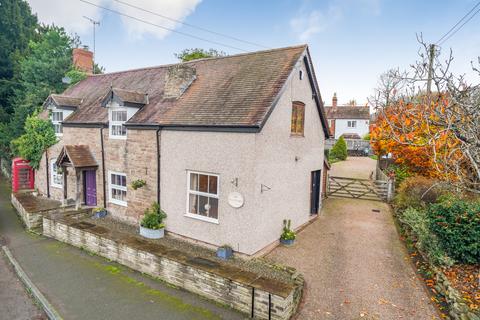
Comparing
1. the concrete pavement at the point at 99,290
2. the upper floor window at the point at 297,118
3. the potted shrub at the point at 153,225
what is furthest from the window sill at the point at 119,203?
the upper floor window at the point at 297,118

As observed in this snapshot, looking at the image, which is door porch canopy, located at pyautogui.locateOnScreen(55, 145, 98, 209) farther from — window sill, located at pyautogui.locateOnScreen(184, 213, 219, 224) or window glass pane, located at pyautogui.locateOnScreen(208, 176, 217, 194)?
window glass pane, located at pyautogui.locateOnScreen(208, 176, 217, 194)

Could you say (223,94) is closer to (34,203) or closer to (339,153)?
(34,203)

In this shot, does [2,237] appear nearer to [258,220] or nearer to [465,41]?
[258,220]

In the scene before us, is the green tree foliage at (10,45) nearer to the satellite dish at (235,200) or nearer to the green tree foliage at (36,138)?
the green tree foliage at (36,138)

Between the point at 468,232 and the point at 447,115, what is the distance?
14.5ft

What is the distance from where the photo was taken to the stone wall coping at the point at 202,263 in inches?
289

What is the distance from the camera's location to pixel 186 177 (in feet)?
36.6

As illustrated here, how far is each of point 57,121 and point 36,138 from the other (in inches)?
73.4

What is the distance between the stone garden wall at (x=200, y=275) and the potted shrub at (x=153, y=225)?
82cm

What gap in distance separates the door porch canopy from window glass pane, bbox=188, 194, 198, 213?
7.05m

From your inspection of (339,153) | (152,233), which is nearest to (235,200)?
(152,233)

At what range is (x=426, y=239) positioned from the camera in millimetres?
10016

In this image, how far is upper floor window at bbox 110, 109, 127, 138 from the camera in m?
13.8

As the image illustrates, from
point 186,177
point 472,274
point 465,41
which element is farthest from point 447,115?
point 186,177
